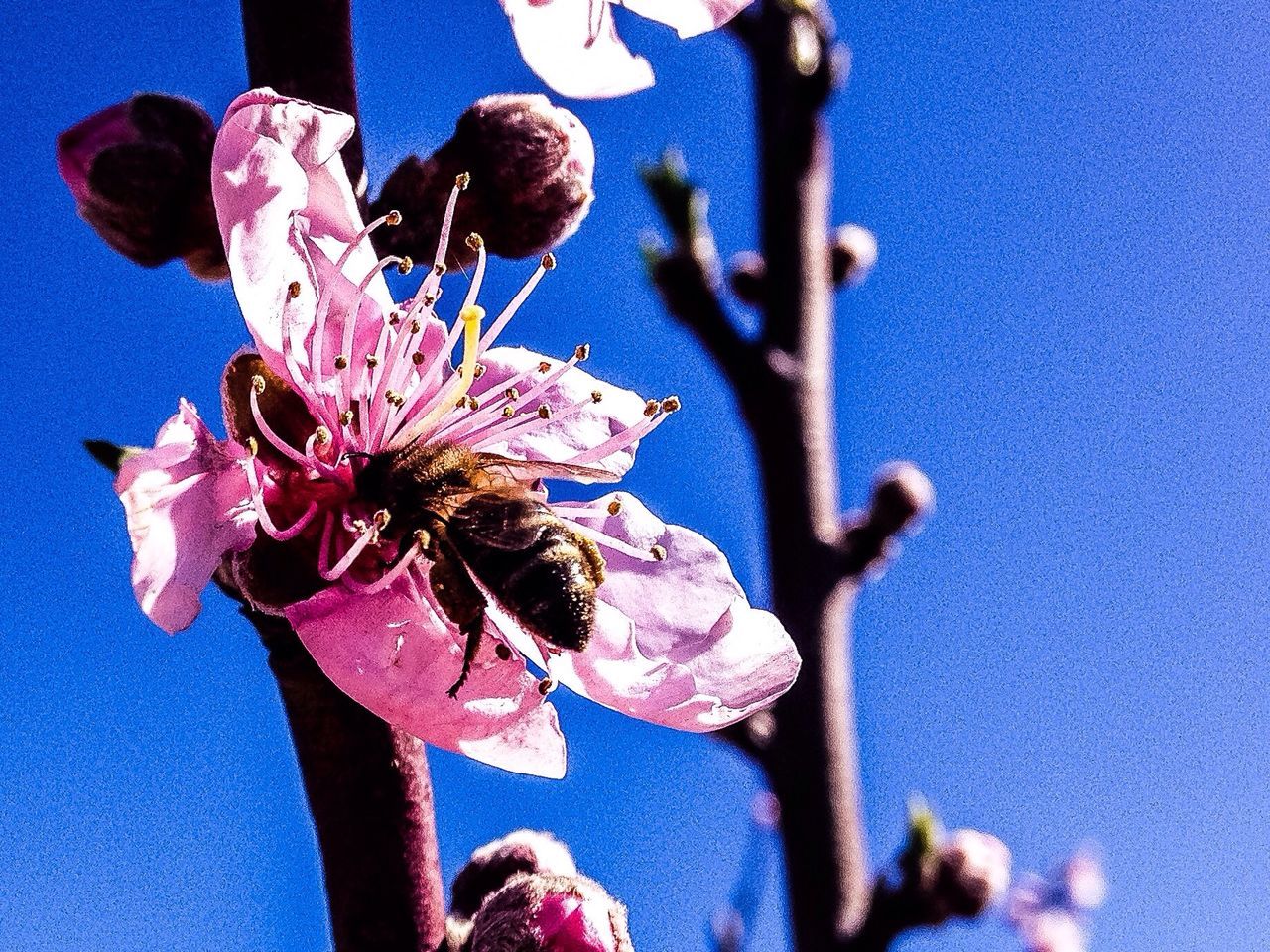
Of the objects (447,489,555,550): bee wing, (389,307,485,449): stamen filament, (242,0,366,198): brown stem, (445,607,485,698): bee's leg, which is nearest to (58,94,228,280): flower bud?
(242,0,366,198): brown stem

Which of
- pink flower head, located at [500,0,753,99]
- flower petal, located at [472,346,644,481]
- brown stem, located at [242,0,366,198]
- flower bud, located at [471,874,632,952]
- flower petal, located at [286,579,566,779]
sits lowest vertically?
flower bud, located at [471,874,632,952]

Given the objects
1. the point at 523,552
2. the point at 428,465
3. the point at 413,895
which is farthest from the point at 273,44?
the point at 413,895

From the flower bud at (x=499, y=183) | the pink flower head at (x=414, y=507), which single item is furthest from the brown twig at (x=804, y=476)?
the pink flower head at (x=414, y=507)

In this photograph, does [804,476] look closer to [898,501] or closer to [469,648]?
[898,501]

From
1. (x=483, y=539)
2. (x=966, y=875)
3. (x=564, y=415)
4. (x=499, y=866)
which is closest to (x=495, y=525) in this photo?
(x=483, y=539)

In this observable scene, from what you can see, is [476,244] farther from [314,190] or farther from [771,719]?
[771,719]

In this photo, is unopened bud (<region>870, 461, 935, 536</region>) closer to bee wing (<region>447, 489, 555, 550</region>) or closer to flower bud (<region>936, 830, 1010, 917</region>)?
flower bud (<region>936, 830, 1010, 917</region>)

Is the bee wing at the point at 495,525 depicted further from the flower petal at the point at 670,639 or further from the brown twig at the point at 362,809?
the brown twig at the point at 362,809
